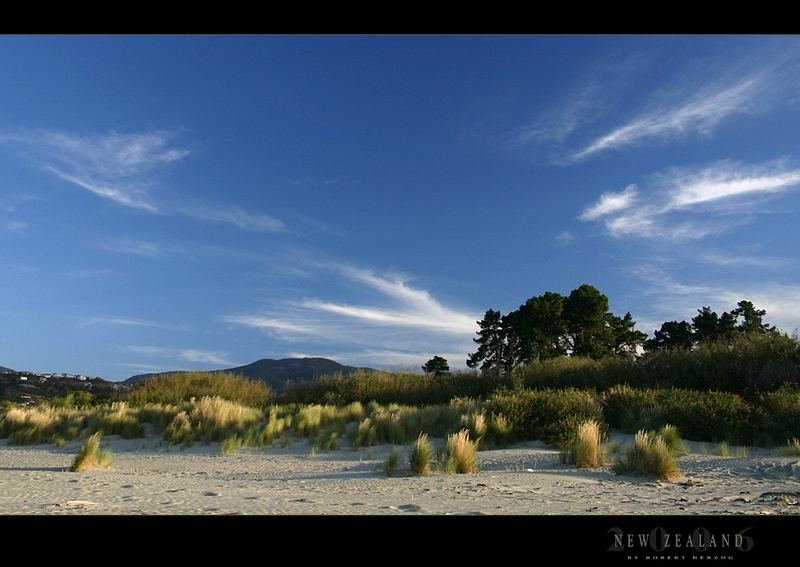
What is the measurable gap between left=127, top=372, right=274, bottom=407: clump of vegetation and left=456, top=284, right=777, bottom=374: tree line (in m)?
11.4

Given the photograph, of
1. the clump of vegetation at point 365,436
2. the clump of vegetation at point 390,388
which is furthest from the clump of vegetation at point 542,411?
the clump of vegetation at point 390,388

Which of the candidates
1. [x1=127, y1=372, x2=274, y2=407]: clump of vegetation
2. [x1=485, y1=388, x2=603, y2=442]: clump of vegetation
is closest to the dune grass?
[x1=485, y1=388, x2=603, y2=442]: clump of vegetation

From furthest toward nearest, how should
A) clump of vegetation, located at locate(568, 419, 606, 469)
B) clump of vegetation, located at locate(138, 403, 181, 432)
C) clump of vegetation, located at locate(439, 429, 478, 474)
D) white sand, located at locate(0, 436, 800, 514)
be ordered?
clump of vegetation, located at locate(138, 403, 181, 432), clump of vegetation, located at locate(568, 419, 606, 469), clump of vegetation, located at locate(439, 429, 478, 474), white sand, located at locate(0, 436, 800, 514)

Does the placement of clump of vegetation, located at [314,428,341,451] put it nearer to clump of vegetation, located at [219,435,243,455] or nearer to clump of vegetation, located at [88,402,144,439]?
clump of vegetation, located at [219,435,243,455]

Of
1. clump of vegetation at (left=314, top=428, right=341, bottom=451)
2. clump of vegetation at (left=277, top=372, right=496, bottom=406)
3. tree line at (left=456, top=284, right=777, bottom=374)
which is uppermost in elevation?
tree line at (left=456, top=284, right=777, bottom=374)

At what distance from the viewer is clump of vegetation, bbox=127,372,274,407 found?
72.7 feet

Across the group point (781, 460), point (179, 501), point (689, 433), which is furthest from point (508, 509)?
point (689, 433)

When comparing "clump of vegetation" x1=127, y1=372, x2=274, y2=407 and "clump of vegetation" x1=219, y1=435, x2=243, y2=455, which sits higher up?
"clump of vegetation" x1=127, y1=372, x2=274, y2=407

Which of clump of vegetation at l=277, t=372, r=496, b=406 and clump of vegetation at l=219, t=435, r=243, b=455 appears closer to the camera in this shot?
clump of vegetation at l=219, t=435, r=243, b=455

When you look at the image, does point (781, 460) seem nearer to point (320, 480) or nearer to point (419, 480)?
point (419, 480)

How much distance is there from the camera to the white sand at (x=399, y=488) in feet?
16.7

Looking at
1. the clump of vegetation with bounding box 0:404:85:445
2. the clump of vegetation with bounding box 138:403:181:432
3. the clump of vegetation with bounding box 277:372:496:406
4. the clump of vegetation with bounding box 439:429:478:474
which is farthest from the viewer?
the clump of vegetation with bounding box 277:372:496:406
